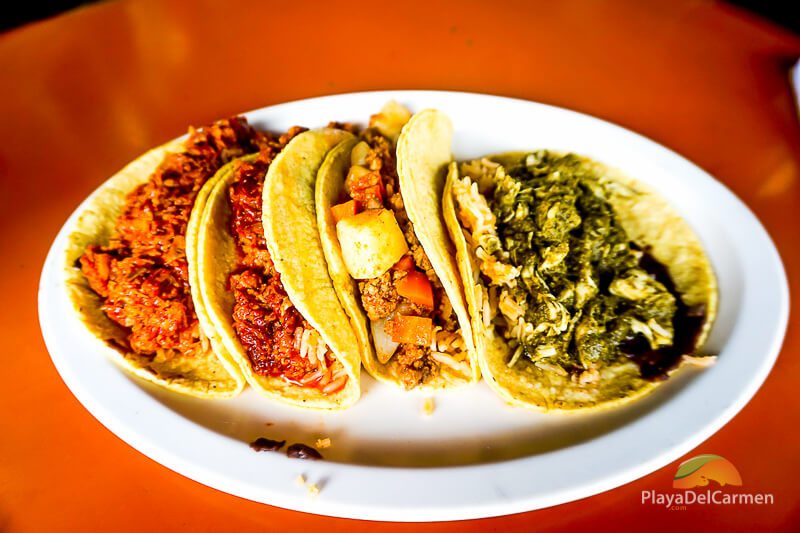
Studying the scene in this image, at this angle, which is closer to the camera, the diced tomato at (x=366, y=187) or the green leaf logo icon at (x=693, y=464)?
the green leaf logo icon at (x=693, y=464)

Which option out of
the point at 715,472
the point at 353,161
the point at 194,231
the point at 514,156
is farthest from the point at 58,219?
the point at 715,472

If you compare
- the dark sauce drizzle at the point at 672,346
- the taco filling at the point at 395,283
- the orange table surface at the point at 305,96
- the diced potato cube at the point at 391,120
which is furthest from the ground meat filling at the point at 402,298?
the dark sauce drizzle at the point at 672,346

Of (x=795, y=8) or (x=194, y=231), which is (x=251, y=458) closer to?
(x=194, y=231)

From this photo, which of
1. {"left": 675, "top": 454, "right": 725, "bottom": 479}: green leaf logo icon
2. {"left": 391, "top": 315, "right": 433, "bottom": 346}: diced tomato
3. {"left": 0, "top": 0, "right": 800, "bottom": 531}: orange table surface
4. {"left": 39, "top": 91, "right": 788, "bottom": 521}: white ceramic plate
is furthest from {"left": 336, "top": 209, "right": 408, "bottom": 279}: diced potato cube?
{"left": 675, "top": 454, "right": 725, "bottom": 479}: green leaf logo icon

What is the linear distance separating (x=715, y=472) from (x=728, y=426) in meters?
0.27

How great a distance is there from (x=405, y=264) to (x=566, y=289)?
0.89 metres

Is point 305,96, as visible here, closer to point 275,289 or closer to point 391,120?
point 391,120

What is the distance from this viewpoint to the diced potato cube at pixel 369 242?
2.25 metres

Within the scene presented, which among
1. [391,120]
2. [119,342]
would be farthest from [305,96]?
[119,342]

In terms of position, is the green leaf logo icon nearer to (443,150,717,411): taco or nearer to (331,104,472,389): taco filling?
(443,150,717,411): taco

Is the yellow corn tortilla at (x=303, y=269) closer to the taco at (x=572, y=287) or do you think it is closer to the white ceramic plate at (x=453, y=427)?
the white ceramic plate at (x=453, y=427)

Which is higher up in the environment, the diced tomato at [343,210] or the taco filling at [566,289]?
the diced tomato at [343,210]

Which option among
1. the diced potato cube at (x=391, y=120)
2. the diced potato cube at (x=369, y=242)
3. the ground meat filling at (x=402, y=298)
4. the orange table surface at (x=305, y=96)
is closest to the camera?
the orange table surface at (x=305, y=96)

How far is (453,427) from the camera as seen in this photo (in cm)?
235
